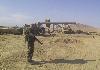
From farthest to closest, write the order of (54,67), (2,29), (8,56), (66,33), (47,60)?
1. (2,29)
2. (66,33)
3. (8,56)
4. (47,60)
5. (54,67)

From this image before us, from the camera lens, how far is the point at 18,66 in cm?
1041

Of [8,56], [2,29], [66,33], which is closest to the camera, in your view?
[8,56]

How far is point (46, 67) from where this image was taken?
33.8 ft

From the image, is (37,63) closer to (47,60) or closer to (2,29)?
(47,60)

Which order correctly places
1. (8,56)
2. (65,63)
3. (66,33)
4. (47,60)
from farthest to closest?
(66,33) → (8,56) → (47,60) → (65,63)

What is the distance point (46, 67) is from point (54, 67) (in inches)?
14.3

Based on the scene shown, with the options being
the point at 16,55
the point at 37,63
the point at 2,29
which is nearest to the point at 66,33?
the point at 2,29

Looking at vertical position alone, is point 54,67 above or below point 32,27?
below

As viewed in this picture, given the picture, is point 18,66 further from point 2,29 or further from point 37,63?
point 2,29

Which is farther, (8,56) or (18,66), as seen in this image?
(8,56)

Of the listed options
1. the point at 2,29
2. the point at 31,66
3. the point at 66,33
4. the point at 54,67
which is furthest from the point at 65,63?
the point at 2,29

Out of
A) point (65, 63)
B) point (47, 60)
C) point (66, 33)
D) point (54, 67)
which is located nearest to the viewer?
point (54, 67)

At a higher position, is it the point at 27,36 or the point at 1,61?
the point at 27,36

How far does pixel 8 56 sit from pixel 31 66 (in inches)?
107
